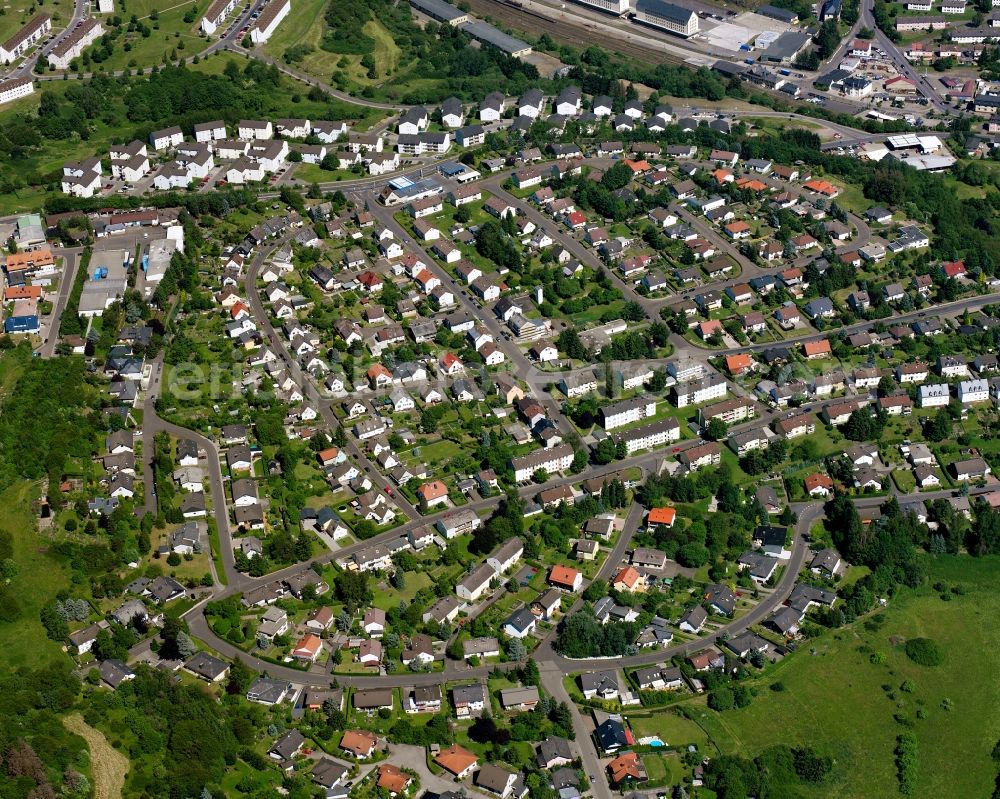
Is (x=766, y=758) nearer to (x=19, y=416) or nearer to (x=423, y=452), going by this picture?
(x=423, y=452)

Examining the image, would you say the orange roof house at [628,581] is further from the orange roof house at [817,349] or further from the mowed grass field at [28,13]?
the mowed grass field at [28,13]

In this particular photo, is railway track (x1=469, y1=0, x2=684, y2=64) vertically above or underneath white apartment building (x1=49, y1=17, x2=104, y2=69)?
above

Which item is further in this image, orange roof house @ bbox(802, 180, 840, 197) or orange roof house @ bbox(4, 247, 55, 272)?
orange roof house @ bbox(802, 180, 840, 197)

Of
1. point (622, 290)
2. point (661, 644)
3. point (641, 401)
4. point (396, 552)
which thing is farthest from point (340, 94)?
point (661, 644)

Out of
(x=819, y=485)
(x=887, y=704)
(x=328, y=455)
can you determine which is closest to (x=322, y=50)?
(x=328, y=455)

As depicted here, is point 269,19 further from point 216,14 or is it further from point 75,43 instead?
point 75,43

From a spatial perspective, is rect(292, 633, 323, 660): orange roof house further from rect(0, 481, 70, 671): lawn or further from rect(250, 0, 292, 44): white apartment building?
rect(250, 0, 292, 44): white apartment building

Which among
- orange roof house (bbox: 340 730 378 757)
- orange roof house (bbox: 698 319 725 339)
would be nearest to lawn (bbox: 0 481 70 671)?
orange roof house (bbox: 340 730 378 757)

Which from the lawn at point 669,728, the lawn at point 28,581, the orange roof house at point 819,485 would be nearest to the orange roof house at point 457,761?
the lawn at point 669,728
